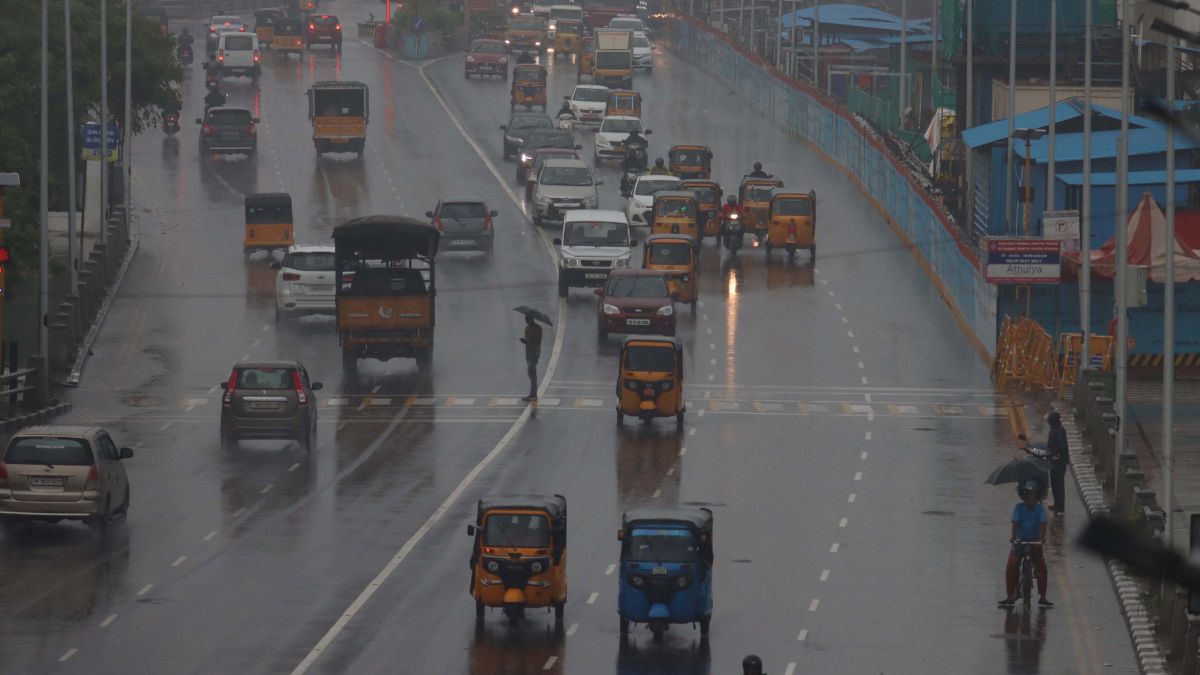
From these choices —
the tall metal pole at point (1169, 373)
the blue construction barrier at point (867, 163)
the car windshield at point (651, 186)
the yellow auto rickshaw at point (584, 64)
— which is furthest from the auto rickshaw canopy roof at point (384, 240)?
the yellow auto rickshaw at point (584, 64)

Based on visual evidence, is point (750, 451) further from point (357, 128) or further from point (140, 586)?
point (357, 128)

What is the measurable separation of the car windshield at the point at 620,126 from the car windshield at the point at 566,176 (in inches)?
605

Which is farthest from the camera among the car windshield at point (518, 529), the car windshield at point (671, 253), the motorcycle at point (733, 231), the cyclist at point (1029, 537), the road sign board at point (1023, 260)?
the motorcycle at point (733, 231)

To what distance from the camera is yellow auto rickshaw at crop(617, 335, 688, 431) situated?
38.9 metres

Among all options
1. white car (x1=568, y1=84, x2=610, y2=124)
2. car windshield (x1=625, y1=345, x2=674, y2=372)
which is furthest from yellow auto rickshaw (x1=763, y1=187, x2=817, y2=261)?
white car (x1=568, y1=84, x2=610, y2=124)

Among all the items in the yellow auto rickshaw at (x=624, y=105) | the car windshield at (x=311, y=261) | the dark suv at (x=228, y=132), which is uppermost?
the yellow auto rickshaw at (x=624, y=105)

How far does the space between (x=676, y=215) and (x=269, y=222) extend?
11950 mm

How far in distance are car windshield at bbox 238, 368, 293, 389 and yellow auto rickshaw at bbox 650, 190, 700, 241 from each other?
27.0 m

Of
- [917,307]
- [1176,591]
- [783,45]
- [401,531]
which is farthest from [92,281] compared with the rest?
[783,45]

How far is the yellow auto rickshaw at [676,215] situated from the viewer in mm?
62281

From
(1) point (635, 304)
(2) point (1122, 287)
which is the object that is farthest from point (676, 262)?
(2) point (1122, 287)

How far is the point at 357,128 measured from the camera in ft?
266

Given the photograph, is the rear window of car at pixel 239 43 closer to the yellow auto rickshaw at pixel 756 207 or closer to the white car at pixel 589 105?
the white car at pixel 589 105

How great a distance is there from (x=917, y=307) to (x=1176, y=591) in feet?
108
